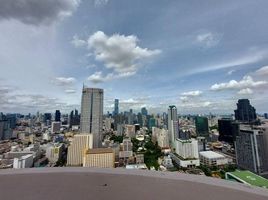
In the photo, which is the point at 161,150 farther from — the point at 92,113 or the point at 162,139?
the point at 92,113

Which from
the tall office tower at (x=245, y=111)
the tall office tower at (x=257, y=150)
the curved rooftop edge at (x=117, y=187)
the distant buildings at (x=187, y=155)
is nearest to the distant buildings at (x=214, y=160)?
the distant buildings at (x=187, y=155)

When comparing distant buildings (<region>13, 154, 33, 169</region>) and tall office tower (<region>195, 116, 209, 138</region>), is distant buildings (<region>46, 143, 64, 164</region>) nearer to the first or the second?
distant buildings (<region>13, 154, 33, 169</region>)

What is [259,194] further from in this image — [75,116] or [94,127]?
[75,116]

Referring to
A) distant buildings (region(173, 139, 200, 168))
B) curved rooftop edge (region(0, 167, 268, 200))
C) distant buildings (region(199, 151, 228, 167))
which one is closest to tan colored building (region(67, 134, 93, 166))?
distant buildings (region(173, 139, 200, 168))

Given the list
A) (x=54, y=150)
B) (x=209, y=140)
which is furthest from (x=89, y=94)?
(x=209, y=140)

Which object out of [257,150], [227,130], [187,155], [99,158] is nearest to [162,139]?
[187,155]

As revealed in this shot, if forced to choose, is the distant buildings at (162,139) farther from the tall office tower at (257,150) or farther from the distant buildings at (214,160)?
the tall office tower at (257,150)
